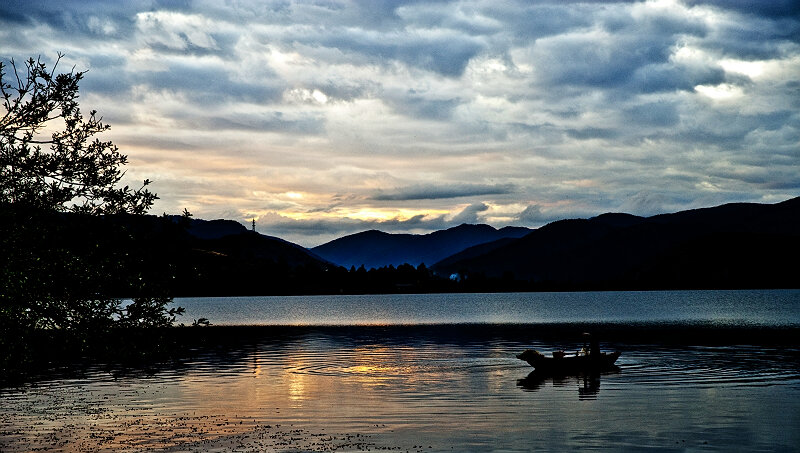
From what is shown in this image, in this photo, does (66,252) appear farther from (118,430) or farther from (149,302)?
(118,430)

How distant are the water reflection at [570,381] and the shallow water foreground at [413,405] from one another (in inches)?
8.6

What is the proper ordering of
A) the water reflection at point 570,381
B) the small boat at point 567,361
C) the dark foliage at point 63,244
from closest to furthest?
the dark foliage at point 63,244 < the water reflection at point 570,381 < the small boat at point 567,361

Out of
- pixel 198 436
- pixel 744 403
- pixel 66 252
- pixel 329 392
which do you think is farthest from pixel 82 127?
pixel 744 403

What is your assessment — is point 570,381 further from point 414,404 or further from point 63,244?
point 63,244

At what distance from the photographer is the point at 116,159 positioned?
3177cm

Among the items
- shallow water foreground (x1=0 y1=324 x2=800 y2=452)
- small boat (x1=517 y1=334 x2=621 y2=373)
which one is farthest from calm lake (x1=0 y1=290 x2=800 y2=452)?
small boat (x1=517 y1=334 x2=621 y2=373)

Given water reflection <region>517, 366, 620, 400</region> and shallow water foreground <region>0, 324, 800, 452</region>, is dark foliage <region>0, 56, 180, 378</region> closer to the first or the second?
shallow water foreground <region>0, 324, 800, 452</region>

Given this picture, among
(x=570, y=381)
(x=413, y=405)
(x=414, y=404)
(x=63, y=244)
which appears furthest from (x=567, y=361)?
(x=63, y=244)

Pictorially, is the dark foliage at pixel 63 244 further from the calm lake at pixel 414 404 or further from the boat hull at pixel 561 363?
the boat hull at pixel 561 363

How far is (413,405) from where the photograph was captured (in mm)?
50281

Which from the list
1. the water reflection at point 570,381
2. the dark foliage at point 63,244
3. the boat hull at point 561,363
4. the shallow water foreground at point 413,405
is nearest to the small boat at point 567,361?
the boat hull at point 561,363

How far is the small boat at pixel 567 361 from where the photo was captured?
67688 mm

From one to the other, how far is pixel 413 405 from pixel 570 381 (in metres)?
18.3

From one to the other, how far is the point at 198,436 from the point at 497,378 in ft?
104
